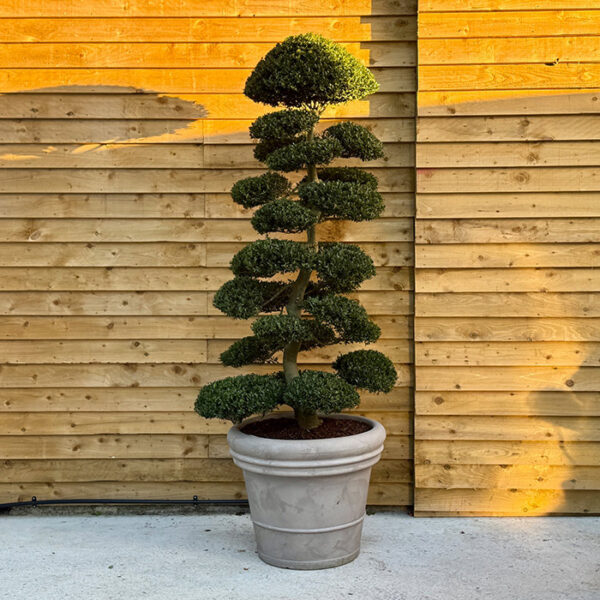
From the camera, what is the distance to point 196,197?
3.67m

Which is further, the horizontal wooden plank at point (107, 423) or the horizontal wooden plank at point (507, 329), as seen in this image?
the horizontal wooden plank at point (107, 423)

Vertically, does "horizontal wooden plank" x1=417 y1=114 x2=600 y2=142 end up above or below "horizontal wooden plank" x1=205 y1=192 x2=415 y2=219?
above

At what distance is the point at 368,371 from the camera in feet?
10.4

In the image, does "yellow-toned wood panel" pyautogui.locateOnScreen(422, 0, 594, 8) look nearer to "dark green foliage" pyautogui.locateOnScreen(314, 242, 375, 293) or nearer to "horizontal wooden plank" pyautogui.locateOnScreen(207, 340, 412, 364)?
"dark green foliage" pyautogui.locateOnScreen(314, 242, 375, 293)

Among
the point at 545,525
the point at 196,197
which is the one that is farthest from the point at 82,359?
the point at 545,525

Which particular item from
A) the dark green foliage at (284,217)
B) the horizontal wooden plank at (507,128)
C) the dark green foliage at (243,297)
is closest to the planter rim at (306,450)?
the dark green foliage at (243,297)

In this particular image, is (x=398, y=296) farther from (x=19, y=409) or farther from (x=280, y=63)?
(x=19, y=409)

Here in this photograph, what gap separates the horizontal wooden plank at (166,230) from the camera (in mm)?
3654

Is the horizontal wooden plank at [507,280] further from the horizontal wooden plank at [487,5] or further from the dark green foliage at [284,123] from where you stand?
the horizontal wooden plank at [487,5]

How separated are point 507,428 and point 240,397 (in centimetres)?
139

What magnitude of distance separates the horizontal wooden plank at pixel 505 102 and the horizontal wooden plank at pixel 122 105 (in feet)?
0.99

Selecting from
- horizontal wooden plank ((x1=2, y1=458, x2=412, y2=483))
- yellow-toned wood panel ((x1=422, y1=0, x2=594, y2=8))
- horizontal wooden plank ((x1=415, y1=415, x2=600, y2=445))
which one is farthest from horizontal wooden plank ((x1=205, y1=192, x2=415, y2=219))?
horizontal wooden plank ((x1=2, y1=458, x2=412, y2=483))

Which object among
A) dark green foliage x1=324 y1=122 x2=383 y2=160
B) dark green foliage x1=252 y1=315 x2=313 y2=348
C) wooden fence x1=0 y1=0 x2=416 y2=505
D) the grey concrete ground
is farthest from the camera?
wooden fence x1=0 y1=0 x2=416 y2=505

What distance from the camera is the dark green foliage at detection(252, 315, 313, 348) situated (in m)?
3.02
